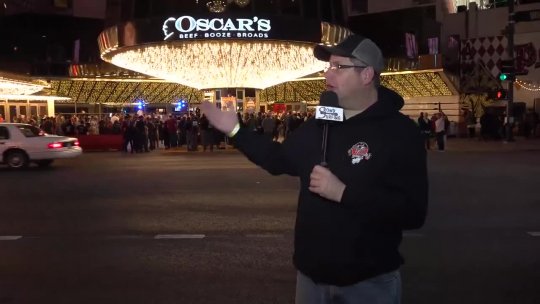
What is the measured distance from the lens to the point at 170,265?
6.45m

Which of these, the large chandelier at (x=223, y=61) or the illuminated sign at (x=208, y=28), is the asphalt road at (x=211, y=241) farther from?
the large chandelier at (x=223, y=61)

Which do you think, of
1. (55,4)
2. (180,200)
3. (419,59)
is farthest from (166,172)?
(55,4)

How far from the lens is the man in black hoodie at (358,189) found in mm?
2469

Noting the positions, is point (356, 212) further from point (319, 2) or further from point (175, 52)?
point (319, 2)

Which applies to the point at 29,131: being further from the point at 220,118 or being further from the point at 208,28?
the point at 220,118

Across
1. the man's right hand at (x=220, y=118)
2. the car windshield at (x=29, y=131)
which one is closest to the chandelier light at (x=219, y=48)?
the car windshield at (x=29, y=131)

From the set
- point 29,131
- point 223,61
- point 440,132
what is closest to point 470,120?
point 440,132

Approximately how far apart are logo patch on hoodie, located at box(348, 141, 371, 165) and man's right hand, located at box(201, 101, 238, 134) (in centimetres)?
68

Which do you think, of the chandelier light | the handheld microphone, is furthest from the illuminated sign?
the handheld microphone

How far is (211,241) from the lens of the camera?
761 cm

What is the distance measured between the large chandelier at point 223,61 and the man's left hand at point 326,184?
24.0 meters

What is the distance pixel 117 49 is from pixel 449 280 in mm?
23679

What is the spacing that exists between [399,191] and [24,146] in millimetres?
16901

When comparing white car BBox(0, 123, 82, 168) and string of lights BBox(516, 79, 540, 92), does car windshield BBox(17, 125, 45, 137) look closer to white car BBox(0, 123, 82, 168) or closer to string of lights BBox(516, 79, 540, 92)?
white car BBox(0, 123, 82, 168)
